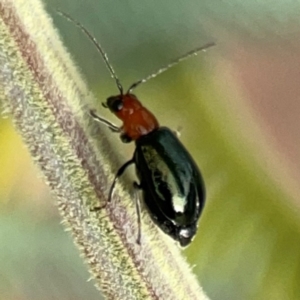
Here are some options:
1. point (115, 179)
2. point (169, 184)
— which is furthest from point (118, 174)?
point (169, 184)

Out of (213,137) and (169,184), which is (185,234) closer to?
(169,184)

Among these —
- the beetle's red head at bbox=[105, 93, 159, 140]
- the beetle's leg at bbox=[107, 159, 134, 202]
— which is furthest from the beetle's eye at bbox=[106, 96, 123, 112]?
the beetle's leg at bbox=[107, 159, 134, 202]

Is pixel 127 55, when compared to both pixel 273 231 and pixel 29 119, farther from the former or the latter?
pixel 29 119

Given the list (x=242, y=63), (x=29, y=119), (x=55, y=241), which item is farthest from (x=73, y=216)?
(x=242, y=63)

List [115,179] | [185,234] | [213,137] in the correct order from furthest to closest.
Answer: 1. [213,137]
2. [185,234]
3. [115,179]

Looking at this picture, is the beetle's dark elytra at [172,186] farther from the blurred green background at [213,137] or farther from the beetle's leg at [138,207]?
the blurred green background at [213,137]

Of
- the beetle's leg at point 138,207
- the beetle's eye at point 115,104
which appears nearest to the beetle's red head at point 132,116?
the beetle's eye at point 115,104
